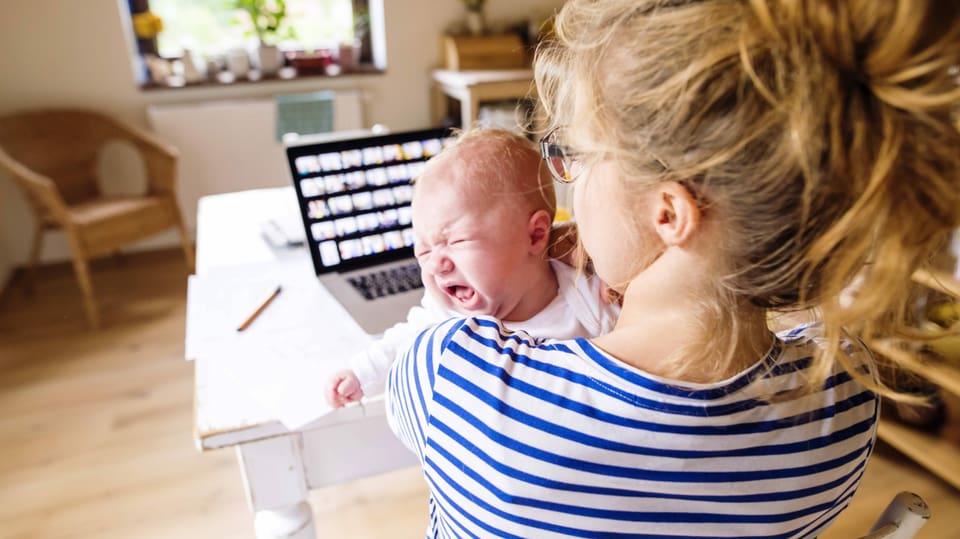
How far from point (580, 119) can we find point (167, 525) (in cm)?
166

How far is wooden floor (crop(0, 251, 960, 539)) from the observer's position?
1664mm

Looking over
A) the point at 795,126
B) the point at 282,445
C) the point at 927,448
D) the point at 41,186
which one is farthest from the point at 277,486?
A: the point at 41,186

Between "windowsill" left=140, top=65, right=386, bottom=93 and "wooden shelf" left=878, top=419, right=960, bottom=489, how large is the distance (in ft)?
9.00

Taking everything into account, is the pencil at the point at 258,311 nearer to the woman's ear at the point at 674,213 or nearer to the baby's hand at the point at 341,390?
the baby's hand at the point at 341,390

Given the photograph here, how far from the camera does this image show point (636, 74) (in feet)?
1.44

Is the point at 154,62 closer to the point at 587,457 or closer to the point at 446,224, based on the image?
the point at 446,224

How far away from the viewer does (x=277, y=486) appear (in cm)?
84

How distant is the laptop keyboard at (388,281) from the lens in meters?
1.12

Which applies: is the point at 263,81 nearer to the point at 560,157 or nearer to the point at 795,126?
the point at 560,157

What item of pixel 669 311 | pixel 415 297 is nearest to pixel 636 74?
pixel 669 311

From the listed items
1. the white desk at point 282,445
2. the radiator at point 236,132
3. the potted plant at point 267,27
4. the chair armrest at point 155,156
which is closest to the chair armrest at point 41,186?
the chair armrest at point 155,156

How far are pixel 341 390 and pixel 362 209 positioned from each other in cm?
48

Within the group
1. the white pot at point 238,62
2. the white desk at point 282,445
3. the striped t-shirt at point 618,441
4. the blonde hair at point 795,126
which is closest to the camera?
the blonde hair at point 795,126

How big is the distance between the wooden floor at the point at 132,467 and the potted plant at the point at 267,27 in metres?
1.43
